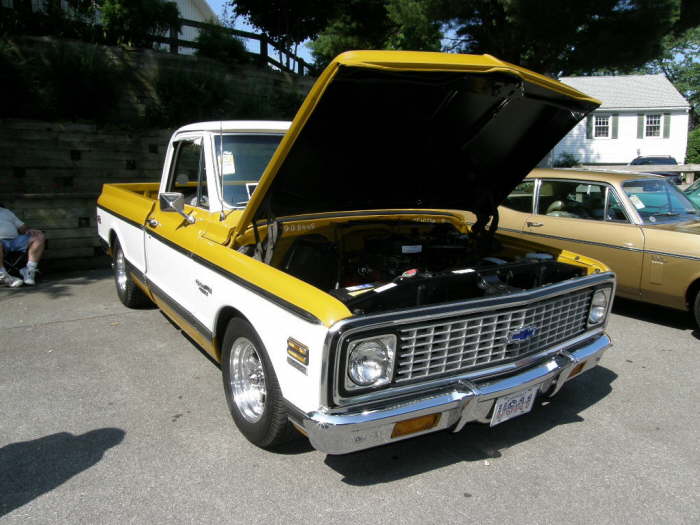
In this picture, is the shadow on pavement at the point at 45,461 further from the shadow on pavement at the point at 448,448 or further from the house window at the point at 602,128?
the house window at the point at 602,128

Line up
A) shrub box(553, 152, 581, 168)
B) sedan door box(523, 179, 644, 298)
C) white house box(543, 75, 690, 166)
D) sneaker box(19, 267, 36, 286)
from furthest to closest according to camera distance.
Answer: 1. white house box(543, 75, 690, 166)
2. shrub box(553, 152, 581, 168)
3. sneaker box(19, 267, 36, 286)
4. sedan door box(523, 179, 644, 298)

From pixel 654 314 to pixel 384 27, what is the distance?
1403cm

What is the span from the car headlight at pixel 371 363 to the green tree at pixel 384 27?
1393 cm

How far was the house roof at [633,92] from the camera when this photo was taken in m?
31.8

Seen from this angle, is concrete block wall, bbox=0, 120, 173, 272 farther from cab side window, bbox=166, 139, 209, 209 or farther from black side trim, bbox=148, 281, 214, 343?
black side trim, bbox=148, 281, 214, 343

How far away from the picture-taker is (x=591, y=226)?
6.09 meters

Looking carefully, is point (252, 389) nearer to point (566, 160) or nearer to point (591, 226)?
point (591, 226)

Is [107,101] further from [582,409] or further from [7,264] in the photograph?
[582,409]

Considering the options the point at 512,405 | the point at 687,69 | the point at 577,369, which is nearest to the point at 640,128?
the point at 687,69

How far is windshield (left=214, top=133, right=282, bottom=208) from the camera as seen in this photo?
3955 mm

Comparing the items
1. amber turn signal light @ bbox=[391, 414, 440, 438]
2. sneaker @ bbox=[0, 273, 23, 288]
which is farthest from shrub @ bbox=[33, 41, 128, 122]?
amber turn signal light @ bbox=[391, 414, 440, 438]

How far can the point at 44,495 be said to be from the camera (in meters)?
2.77

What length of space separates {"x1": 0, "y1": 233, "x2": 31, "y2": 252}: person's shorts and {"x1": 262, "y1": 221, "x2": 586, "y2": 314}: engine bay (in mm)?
5027

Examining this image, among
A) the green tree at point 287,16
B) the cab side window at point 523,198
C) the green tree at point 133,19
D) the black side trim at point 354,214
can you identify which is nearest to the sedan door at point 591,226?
the cab side window at point 523,198
